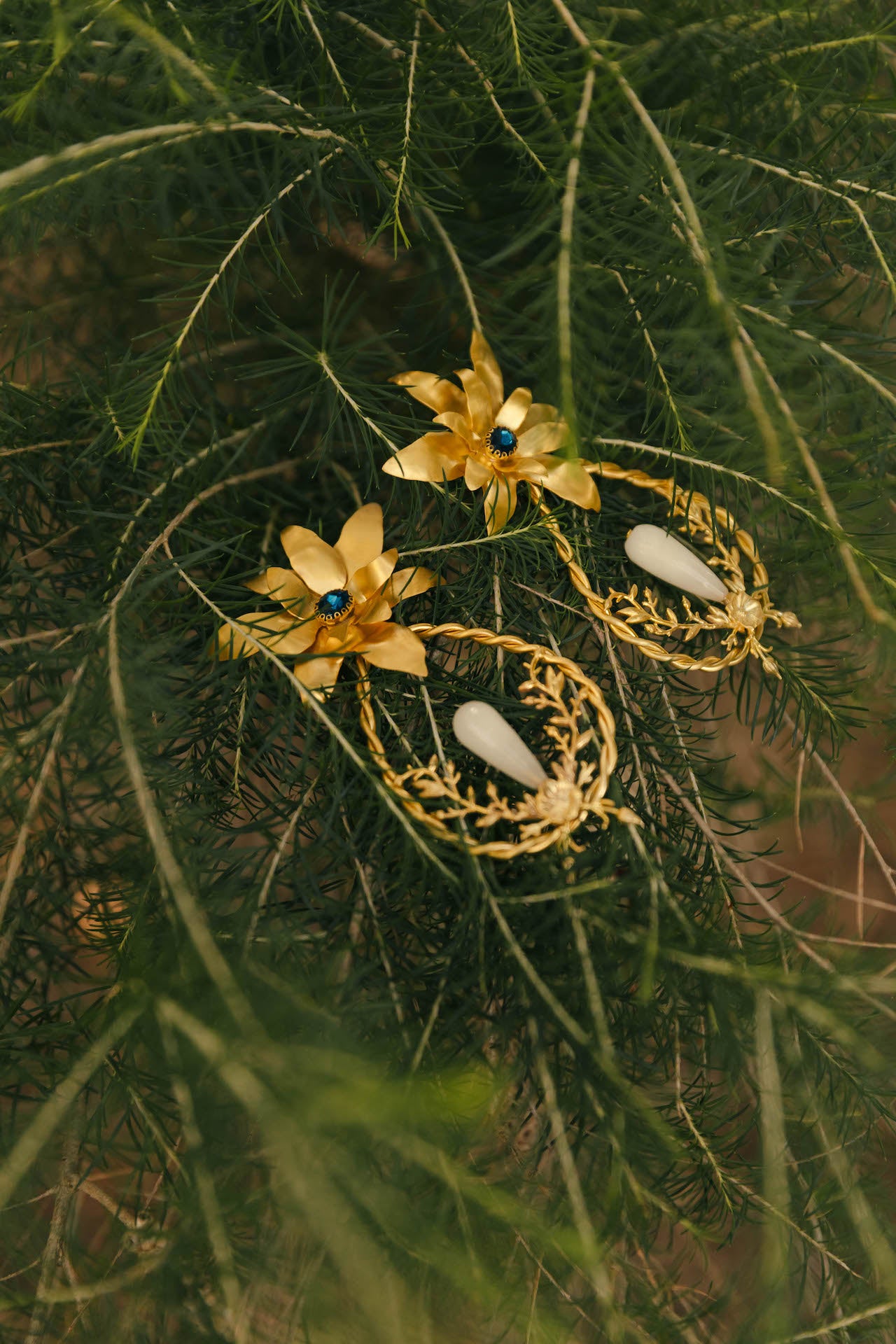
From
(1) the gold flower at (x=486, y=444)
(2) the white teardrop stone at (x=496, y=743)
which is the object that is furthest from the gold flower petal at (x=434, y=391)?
(2) the white teardrop stone at (x=496, y=743)

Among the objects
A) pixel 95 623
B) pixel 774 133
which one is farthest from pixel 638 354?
pixel 95 623

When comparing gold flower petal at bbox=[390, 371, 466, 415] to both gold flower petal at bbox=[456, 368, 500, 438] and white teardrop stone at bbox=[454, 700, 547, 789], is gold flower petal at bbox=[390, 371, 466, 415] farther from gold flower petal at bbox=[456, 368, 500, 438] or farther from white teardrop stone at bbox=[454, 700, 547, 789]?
white teardrop stone at bbox=[454, 700, 547, 789]

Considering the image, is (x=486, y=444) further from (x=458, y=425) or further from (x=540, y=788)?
(x=540, y=788)

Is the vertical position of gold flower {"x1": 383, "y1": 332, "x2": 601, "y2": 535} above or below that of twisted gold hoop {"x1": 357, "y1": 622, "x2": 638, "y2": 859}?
above

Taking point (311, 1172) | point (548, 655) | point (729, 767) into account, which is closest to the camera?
point (311, 1172)

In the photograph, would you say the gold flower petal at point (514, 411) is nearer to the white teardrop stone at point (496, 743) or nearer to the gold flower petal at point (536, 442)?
the gold flower petal at point (536, 442)

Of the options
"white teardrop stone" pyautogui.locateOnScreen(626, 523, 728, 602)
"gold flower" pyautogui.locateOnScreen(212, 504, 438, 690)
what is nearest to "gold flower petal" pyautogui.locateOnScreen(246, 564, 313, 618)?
"gold flower" pyautogui.locateOnScreen(212, 504, 438, 690)

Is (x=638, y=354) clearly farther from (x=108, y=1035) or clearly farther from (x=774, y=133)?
(x=108, y=1035)
